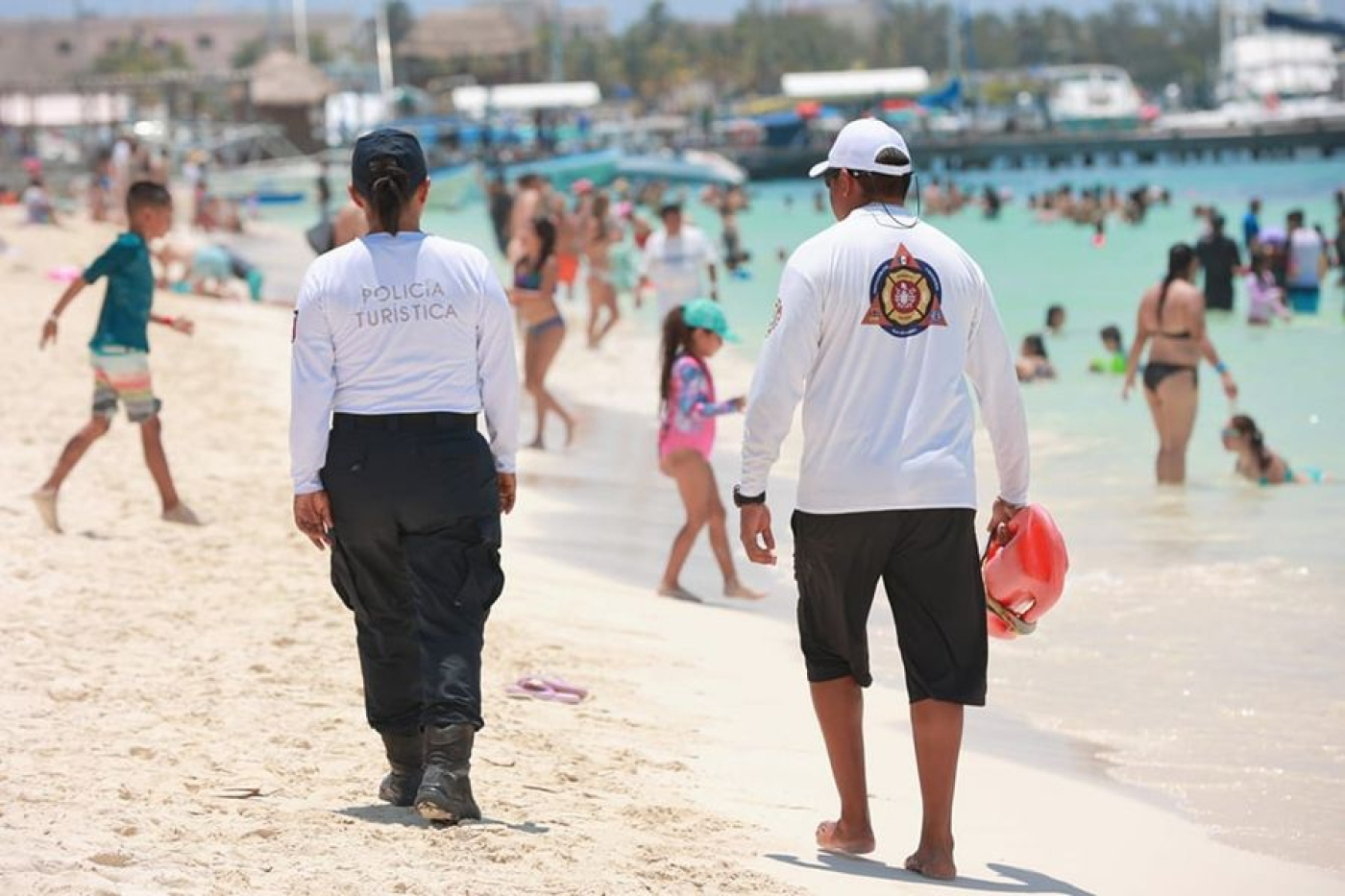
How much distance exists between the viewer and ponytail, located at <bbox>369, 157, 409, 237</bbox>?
4.94 m

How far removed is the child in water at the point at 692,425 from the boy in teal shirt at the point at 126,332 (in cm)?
214

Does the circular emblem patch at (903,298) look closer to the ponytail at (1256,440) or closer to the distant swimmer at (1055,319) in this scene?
the ponytail at (1256,440)

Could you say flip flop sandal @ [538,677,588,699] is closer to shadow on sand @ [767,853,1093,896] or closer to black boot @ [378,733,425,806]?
black boot @ [378,733,425,806]

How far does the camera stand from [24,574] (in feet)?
25.8

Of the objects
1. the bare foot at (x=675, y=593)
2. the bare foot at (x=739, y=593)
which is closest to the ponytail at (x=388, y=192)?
the bare foot at (x=675, y=593)

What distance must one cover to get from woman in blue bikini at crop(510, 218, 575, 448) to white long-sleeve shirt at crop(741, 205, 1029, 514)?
8.52 meters

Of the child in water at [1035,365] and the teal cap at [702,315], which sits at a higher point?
the teal cap at [702,315]

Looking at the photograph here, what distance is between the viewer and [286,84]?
8419cm

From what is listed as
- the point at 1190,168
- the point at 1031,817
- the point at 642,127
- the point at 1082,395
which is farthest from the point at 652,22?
the point at 1031,817

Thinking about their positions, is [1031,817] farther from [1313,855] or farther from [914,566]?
[914,566]

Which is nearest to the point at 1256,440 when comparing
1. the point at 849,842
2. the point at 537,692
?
the point at 537,692

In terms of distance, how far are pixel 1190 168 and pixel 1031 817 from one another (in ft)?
267

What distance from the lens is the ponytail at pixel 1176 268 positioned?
40.2ft

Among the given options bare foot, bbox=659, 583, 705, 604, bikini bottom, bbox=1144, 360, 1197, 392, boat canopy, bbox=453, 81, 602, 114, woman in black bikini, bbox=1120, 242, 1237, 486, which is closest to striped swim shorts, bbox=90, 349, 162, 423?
bare foot, bbox=659, 583, 705, 604
